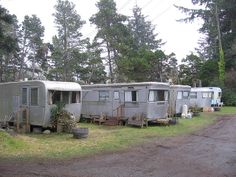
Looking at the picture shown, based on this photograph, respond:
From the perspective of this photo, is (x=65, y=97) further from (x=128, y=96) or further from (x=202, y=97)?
(x=202, y=97)

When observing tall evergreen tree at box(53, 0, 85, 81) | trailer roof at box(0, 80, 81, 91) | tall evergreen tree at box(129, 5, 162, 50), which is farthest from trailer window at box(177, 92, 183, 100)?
tall evergreen tree at box(129, 5, 162, 50)

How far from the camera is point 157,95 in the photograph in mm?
22297

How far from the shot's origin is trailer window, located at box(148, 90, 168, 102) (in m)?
21.7

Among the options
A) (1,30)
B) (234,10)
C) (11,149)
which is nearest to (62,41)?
(234,10)

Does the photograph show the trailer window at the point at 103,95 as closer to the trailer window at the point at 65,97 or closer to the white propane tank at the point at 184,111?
the trailer window at the point at 65,97

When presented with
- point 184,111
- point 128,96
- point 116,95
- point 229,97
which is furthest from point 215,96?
point 128,96

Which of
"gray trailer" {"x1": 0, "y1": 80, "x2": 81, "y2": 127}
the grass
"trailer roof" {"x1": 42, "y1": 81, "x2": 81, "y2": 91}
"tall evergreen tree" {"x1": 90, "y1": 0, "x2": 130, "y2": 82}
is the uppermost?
"tall evergreen tree" {"x1": 90, "y1": 0, "x2": 130, "y2": 82}

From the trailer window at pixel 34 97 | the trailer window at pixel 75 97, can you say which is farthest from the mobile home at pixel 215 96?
the trailer window at pixel 34 97

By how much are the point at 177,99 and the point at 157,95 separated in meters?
6.08

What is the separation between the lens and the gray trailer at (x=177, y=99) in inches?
1071

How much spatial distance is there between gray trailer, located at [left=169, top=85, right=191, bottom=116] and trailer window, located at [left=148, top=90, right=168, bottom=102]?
12.9 feet

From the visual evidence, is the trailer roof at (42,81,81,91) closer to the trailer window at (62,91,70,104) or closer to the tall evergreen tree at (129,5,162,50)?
the trailer window at (62,91,70,104)

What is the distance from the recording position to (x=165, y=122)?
22.1 meters

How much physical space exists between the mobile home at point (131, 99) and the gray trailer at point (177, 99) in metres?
4.05
